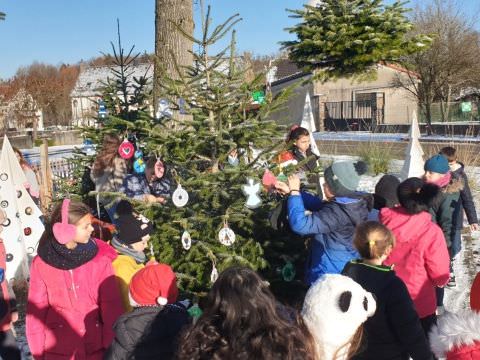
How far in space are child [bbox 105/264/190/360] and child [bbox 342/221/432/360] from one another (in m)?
1.03

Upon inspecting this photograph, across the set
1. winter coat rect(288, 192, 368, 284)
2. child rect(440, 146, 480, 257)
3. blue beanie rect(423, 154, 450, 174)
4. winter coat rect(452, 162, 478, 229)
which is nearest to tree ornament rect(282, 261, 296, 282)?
winter coat rect(288, 192, 368, 284)

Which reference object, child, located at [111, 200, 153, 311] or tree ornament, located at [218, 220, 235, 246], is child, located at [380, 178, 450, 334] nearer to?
tree ornament, located at [218, 220, 235, 246]

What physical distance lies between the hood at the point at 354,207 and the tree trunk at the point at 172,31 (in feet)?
13.3

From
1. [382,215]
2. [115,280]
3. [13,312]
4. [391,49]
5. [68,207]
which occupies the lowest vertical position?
[13,312]

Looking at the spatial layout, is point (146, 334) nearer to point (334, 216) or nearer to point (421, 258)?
point (334, 216)

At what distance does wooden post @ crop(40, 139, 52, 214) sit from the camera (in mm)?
9020

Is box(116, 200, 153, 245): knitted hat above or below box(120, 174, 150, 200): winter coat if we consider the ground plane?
below

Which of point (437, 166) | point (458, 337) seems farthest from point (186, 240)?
point (437, 166)

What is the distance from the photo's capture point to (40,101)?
49875 millimetres

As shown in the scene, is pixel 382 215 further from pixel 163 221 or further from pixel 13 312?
pixel 13 312

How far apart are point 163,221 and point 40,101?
50236 millimetres

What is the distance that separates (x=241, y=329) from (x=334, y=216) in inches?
59.6

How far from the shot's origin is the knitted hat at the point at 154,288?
95.0 inches

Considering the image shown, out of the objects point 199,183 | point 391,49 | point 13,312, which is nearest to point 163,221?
point 199,183
